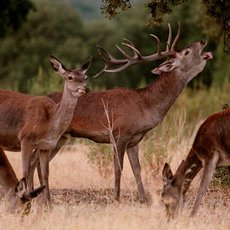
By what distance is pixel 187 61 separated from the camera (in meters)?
13.2

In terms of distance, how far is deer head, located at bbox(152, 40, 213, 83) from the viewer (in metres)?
13.1

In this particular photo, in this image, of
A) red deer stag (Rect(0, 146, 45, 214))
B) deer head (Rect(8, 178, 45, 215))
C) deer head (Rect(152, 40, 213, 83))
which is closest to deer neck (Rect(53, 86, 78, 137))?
red deer stag (Rect(0, 146, 45, 214))

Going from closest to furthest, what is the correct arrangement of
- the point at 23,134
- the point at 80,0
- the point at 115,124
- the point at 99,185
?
the point at 23,134 < the point at 115,124 < the point at 99,185 < the point at 80,0

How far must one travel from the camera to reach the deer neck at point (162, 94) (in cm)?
1331

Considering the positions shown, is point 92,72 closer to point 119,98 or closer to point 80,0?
point 119,98

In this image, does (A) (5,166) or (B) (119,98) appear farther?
(B) (119,98)

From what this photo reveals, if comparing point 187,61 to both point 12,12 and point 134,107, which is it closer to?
point 134,107

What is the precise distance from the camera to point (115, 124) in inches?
519

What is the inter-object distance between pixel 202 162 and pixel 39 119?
2312 millimetres

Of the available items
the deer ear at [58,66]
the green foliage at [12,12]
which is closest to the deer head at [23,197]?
the deer ear at [58,66]

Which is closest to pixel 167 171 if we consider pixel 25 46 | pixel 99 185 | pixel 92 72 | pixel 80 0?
pixel 99 185

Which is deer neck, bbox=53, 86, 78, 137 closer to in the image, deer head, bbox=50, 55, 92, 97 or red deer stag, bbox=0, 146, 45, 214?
deer head, bbox=50, 55, 92, 97

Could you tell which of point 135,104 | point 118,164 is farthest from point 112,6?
point 118,164

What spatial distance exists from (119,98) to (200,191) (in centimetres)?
277
